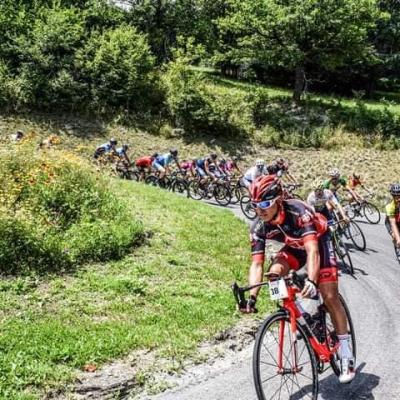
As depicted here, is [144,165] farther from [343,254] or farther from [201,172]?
[343,254]

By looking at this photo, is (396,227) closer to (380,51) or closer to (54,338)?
(54,338)

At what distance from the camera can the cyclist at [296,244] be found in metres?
Result: 5.19

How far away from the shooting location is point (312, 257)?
16.6 feet

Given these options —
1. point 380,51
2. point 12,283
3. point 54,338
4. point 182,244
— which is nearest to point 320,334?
point 54,338

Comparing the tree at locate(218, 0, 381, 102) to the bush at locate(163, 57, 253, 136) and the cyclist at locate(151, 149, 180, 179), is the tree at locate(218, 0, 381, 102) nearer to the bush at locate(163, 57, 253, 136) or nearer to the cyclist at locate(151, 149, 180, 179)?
the bush at locate(163, 57, 253, 136)

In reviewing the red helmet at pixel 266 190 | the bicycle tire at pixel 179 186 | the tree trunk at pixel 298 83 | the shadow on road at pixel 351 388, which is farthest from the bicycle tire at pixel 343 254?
the tree trunk at pixel 298 83

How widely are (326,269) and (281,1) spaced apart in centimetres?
3508

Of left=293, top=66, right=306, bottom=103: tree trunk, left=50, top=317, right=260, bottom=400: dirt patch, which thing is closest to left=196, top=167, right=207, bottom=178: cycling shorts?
left=50, top=317, right=260, bottom=400: dirt patch

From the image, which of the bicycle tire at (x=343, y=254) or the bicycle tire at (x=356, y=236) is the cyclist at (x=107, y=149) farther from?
the bicycle tire at (x=343, y=254)

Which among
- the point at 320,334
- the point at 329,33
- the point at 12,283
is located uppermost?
the point at 329,33

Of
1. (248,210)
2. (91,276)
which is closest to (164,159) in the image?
(248,210)

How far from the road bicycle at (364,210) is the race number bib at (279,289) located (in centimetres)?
1247

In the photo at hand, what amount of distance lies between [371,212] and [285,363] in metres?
13.4

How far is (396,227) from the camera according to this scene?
1015 cm
